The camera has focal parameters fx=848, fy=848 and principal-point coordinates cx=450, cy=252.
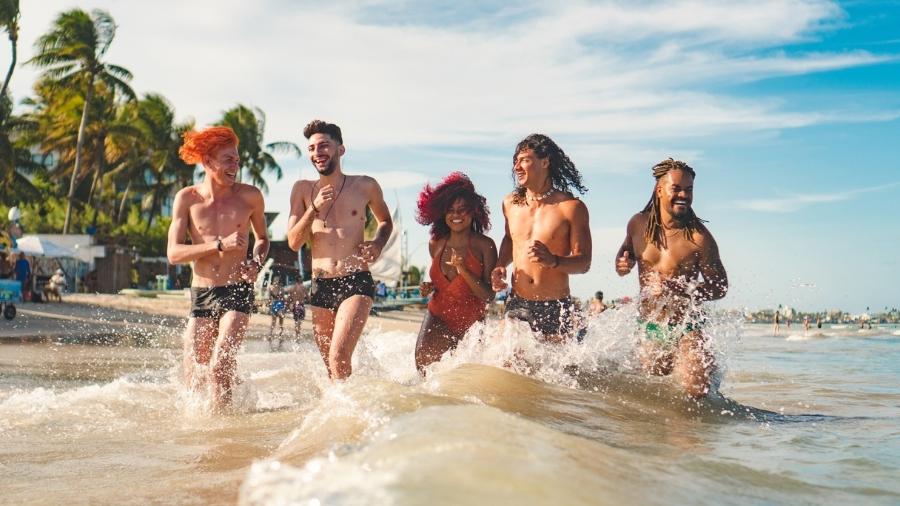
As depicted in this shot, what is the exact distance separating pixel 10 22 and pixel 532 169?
30034mm

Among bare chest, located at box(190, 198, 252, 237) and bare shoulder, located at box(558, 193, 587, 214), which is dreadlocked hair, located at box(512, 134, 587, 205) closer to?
bare shoulder, located at box(558, 193, 587, 214)

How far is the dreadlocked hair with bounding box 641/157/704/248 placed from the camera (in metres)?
5.49

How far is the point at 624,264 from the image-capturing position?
5.65m

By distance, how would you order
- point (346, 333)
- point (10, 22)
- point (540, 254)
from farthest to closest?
point (10, 22) → point (346, 333) → point (540, 254)

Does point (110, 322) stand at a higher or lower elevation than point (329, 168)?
lower

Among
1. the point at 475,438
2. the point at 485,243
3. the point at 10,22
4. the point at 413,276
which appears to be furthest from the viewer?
the point at 413,276

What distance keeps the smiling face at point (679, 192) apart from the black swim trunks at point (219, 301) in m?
2.84

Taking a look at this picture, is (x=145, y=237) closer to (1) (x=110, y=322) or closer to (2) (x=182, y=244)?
(1) (x=110, y=322)

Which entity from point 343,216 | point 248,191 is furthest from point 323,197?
point 248,191

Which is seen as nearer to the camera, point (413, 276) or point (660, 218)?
point (660, 218)

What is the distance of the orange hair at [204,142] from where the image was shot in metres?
5.73

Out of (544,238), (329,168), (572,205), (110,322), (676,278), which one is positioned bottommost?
(110,322)

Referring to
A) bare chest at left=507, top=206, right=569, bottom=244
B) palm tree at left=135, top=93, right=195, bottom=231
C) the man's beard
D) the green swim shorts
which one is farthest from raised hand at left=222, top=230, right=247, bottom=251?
palm tree at left=135, top=93, right=195, bottom=231

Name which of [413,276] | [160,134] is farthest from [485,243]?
[413,276]
